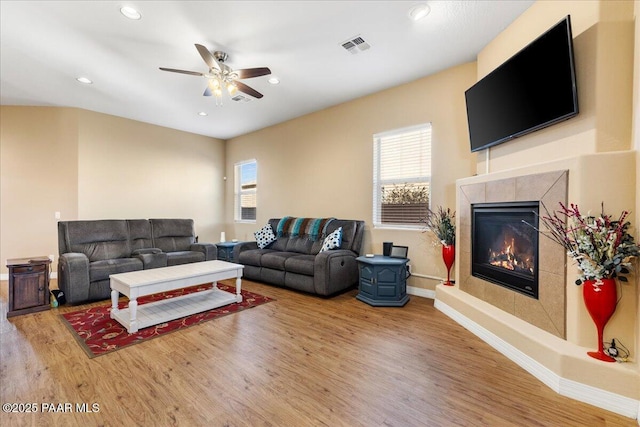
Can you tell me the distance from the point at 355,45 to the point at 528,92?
1.73 metres

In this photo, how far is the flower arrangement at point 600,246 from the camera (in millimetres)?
1723

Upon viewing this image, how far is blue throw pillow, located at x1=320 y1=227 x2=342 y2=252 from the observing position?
13.5 ft

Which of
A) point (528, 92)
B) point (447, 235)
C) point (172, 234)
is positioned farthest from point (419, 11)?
point (172, 234)

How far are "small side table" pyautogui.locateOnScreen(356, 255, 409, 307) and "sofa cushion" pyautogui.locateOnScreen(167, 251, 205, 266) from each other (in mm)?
2894

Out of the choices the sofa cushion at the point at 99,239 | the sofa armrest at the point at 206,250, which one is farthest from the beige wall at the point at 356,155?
the sofa cushion at the point at 99,239

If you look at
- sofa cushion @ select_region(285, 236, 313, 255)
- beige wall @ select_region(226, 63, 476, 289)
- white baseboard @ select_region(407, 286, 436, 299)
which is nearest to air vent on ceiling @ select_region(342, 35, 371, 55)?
beige wall @ select_region(226, 63, 476, 289)

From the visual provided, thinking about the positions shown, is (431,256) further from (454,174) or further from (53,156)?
(53,156)

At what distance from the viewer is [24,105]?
15.4 ft

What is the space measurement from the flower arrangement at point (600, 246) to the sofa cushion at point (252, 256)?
12.5ft

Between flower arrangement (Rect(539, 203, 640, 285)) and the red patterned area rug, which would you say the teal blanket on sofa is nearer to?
the red patterned area rug

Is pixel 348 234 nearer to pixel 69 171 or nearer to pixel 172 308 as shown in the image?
pixel 172 308

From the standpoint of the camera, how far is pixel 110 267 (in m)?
3.74

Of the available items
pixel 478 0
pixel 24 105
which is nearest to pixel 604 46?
pixel 478 0

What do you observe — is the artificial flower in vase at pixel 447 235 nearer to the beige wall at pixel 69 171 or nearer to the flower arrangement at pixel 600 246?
the flower arrangement at pixel 600 246
